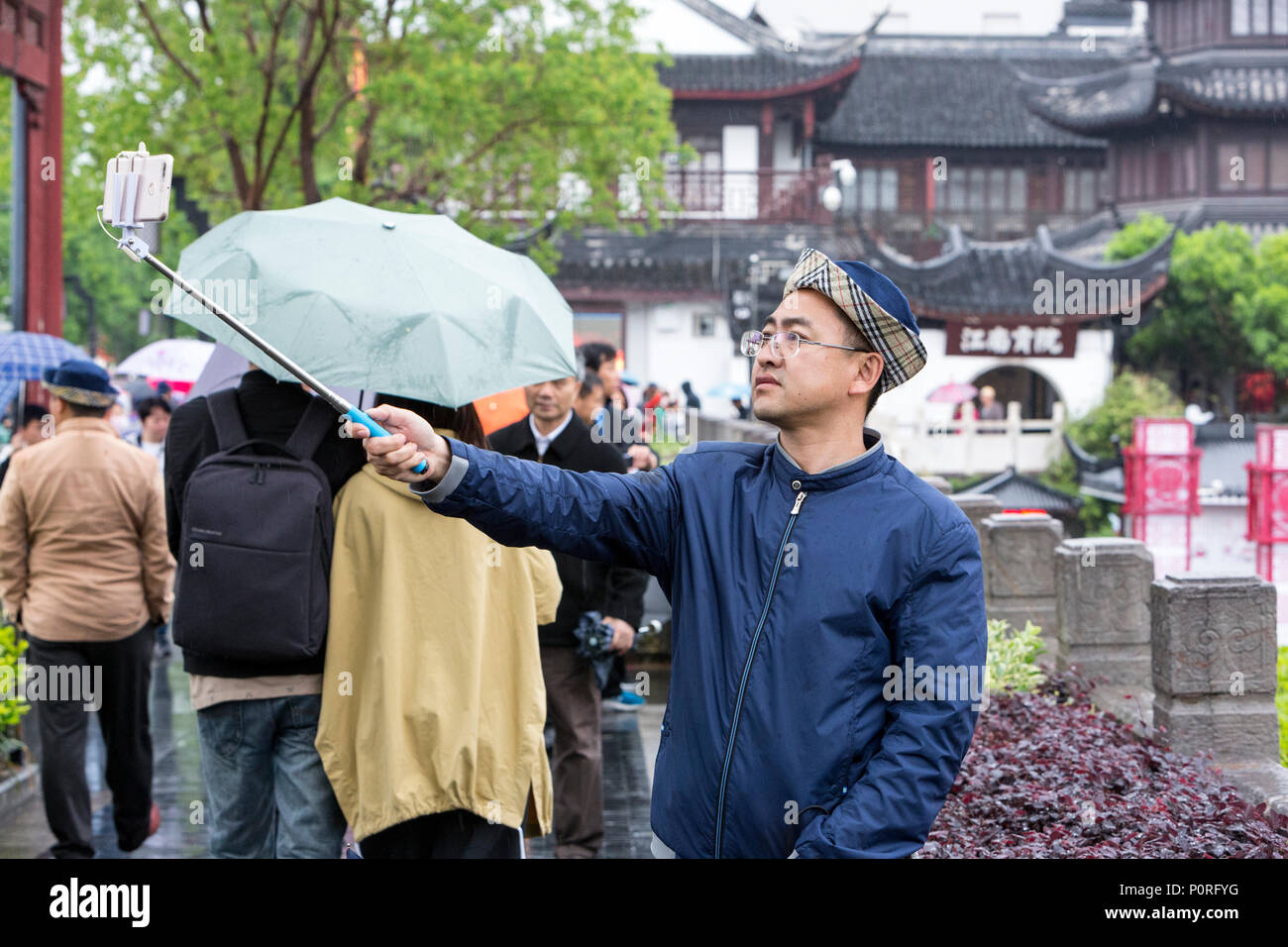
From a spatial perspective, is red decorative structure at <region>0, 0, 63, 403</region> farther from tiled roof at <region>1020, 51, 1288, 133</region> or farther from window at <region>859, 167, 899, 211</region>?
window at <region>859, 167, 899, 211</region>

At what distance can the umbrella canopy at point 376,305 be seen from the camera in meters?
3.61

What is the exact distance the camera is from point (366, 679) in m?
3.77

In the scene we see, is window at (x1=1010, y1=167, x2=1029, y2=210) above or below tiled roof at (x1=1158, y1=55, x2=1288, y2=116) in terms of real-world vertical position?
below

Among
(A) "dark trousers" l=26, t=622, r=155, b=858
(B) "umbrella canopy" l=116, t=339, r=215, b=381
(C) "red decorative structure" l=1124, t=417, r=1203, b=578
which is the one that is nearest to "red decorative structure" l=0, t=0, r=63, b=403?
(B) "umbrella canopy" l=116, t=339, r=215, b=381

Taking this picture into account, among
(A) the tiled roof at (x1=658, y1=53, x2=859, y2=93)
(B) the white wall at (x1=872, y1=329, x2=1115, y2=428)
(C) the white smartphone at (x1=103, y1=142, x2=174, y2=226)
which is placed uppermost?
(A) the tiled roof at (x1=658, y1=53, x2=859, y2=93)

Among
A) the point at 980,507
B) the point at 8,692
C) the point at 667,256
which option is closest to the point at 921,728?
the point at 8,692

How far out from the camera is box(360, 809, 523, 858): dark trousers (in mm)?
3797

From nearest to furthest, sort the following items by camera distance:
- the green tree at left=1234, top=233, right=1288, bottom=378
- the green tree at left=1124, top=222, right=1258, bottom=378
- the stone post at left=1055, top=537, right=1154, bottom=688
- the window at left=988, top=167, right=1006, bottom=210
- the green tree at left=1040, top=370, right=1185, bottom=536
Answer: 1. the stone post at left=1055, top=537, right=1154, bottom=688
2. the green tree at left=1040, top=370, right=1185, bottom=536
3. the green tree at left=1234, top=233, right=1288, bottom=378
4. the green tree at left=1124, top=222, right=1258, bottom=378
5. the window at left=988, top=167, right=1006, bottom=210

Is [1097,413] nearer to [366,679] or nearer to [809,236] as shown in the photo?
[809,236]

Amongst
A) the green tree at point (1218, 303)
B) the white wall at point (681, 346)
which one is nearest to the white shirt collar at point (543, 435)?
the green tree at point (1218, 303)

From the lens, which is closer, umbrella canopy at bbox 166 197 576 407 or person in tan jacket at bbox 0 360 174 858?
umbrella canopy at bbox 166 197 576 407

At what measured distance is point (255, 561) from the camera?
3.67 metres

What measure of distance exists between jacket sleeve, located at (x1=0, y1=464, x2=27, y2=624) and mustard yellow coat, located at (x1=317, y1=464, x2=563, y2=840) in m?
2.40
